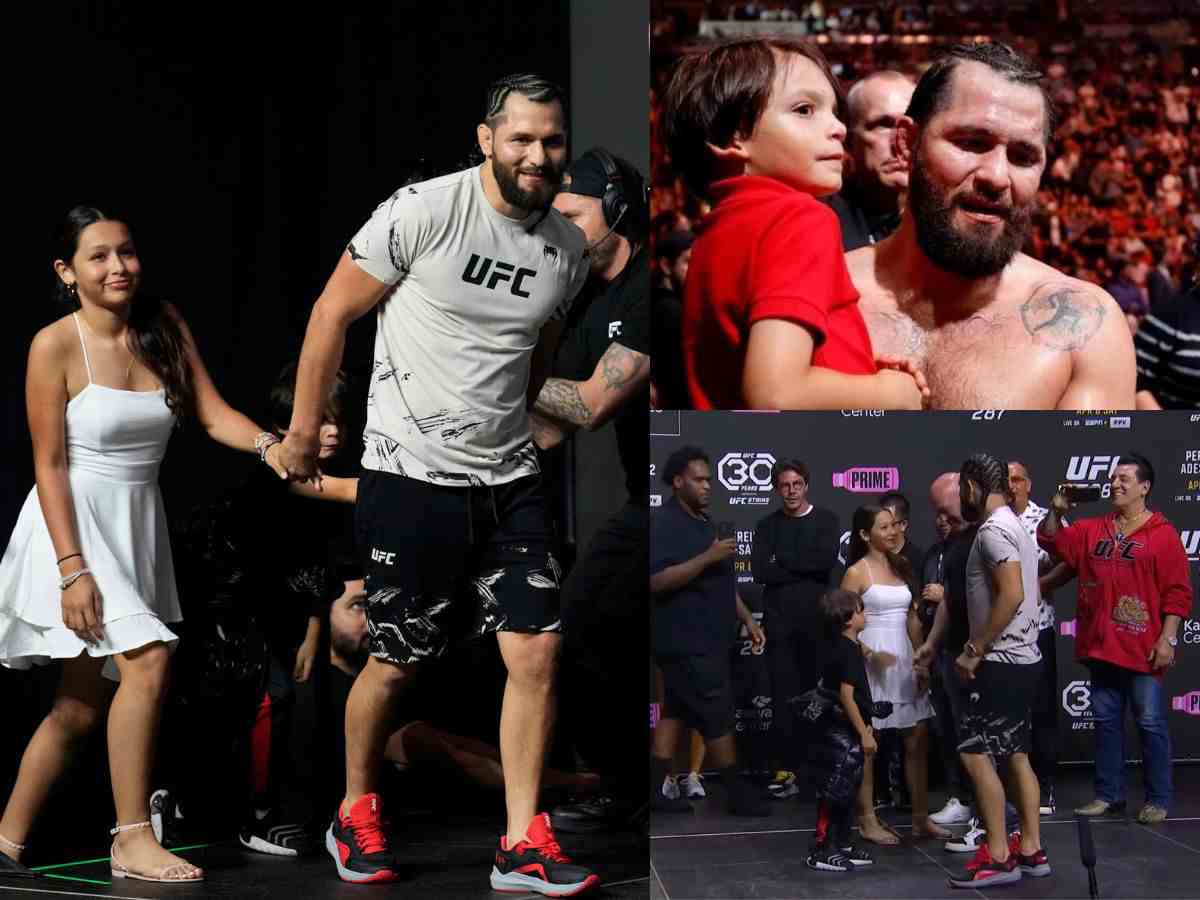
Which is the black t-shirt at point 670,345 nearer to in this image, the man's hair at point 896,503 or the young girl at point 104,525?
the man's hair at point 896,503

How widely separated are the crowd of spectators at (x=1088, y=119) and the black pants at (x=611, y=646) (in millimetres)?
762

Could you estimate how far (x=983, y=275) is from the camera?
3504 millimetres

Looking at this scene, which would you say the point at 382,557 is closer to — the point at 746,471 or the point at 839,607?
the point at 746,471

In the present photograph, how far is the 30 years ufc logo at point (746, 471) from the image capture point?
335 cm

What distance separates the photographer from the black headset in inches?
133

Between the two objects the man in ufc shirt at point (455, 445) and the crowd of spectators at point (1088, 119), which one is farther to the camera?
the crowd of spectators at point (1088, 119)

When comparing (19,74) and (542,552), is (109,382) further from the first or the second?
(542,552)

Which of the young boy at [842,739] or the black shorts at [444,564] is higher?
the black shorts at [444,564]

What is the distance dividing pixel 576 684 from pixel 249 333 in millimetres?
1137

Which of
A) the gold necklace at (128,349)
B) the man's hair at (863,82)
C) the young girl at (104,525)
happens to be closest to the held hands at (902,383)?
the man's hair at (863,82)

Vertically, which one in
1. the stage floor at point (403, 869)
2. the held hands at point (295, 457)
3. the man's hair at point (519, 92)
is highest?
the man's hair at point (519, 92)

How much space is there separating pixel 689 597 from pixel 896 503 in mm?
517

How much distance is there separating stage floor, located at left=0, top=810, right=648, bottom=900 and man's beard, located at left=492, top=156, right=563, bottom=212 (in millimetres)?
1462

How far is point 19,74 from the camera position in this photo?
3.49 m
